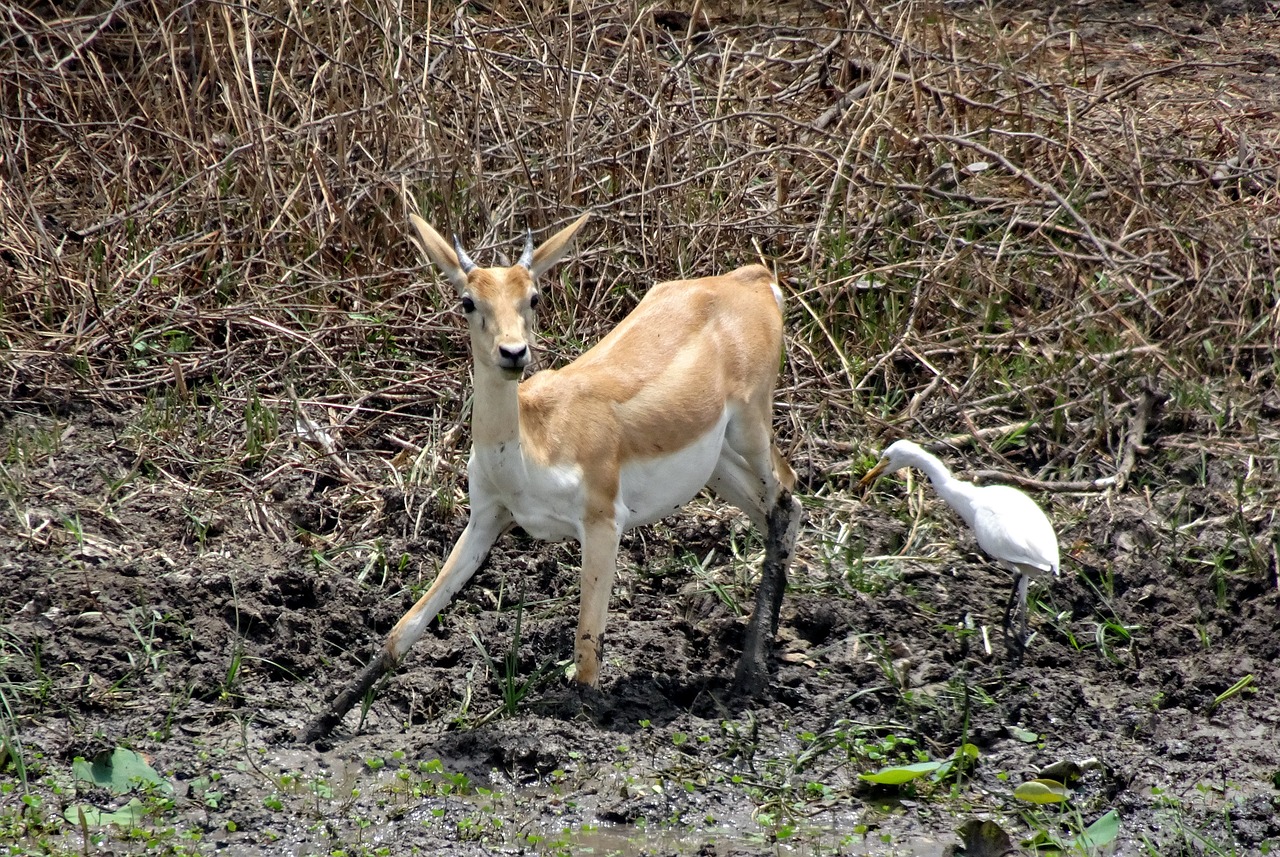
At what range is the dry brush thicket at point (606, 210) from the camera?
7.55m

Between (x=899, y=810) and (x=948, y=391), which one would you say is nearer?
(x=899, y=810)

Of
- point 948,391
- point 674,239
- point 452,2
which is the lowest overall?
point 948,391

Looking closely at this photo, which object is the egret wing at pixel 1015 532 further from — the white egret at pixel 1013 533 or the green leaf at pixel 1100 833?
the green leaf at pixel 1100 833

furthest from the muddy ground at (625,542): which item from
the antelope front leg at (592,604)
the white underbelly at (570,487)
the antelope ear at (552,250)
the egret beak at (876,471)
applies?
the antelope ear at (552,250)

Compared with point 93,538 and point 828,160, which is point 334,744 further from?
point 828,160

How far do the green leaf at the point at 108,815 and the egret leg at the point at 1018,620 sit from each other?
317 centimetres

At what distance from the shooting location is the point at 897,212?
847 centimetres

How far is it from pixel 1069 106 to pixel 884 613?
415 centimetres

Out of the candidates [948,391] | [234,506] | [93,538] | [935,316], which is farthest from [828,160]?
[93,538]

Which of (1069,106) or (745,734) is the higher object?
(1069,106)

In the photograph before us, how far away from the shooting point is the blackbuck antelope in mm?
5066

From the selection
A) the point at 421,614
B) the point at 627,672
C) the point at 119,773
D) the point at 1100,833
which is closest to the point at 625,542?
the point at 627,672

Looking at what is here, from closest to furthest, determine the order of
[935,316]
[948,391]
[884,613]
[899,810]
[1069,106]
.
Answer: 1. [899,810]
2. [884,613]
3. [948,391]
4. [935,316]
5. [1069,106]

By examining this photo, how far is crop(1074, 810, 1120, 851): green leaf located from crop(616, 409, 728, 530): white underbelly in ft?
6.22
